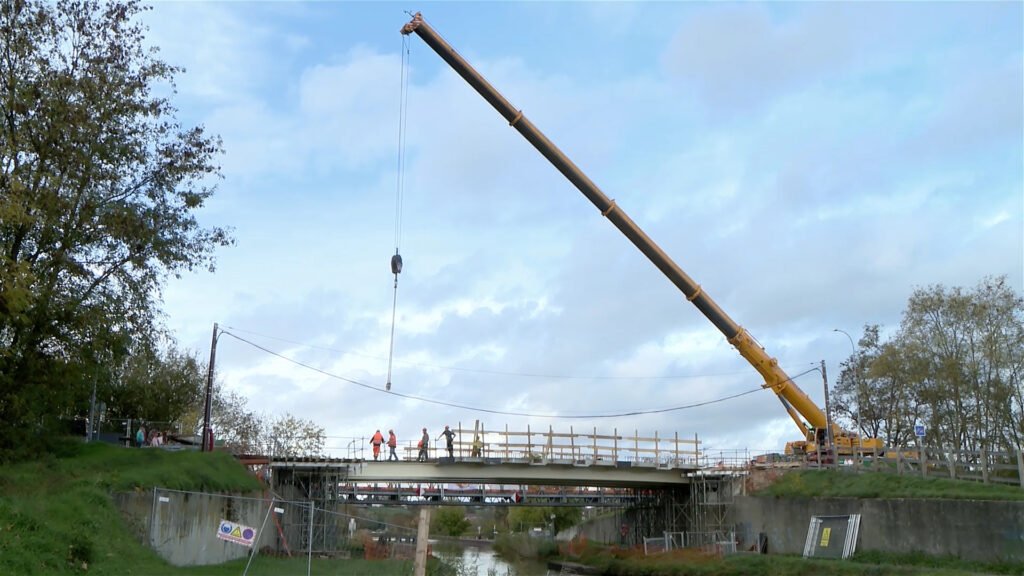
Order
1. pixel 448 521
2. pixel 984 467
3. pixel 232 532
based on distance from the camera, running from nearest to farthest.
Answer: pixel 232 532 → pixel 984 467 → pixel 448 521

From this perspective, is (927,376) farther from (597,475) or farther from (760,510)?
(597,475)

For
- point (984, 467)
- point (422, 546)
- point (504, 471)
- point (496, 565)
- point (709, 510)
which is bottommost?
point (496, 565)

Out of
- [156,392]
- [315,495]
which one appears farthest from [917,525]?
[156,392]

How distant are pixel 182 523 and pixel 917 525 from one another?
27.7 metres

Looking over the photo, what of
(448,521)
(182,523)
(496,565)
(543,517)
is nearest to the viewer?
(182,523)

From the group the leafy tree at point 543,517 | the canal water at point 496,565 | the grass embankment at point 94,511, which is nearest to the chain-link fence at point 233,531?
the grass embankment at point 94,511

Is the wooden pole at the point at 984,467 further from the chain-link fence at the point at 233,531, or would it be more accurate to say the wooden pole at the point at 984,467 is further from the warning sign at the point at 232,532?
the warning sign at the point at 232,532

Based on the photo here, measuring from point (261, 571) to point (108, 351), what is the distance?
1036 cm

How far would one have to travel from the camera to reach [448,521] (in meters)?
114

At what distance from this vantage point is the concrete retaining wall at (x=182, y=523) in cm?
2633

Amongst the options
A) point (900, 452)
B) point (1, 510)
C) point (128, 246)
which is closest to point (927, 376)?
point (900, 452)

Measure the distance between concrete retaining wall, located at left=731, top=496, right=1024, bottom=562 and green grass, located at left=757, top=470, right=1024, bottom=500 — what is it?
42 cm

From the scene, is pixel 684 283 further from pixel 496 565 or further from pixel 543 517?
pixel 543 517

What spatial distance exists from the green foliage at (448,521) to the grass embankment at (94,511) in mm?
78902
